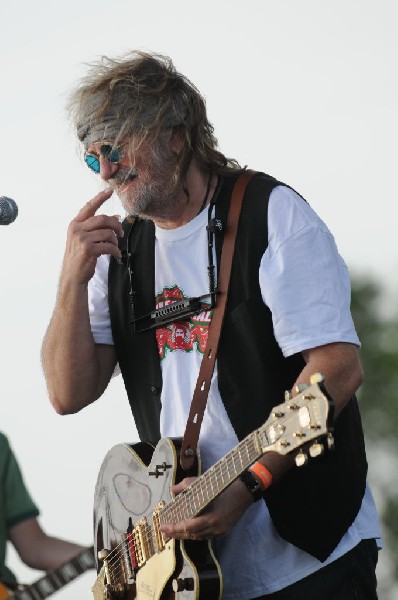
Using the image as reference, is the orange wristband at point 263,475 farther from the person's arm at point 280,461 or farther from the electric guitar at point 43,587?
the electric guitar at point 43,587

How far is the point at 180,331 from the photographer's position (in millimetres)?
4223

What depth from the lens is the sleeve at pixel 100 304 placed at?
4.57 meters

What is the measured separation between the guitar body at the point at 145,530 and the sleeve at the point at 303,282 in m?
0.54

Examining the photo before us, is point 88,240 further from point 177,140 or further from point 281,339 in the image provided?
point 281,339

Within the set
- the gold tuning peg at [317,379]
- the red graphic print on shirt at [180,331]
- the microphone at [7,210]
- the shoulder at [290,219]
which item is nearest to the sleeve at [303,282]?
the shoulder at [290,219]

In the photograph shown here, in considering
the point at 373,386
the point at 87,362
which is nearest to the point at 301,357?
the point at 87,362

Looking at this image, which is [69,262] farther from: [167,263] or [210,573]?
[210,573]

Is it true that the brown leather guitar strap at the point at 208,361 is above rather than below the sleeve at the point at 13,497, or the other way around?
above

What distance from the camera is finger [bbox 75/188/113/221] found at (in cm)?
427

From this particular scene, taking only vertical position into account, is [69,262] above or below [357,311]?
above

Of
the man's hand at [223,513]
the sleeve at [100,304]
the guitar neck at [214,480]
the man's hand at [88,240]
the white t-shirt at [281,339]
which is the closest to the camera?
the guitar neck at [214,480]

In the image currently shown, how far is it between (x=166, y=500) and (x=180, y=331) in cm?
55

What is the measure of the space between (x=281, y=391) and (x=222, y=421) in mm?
219

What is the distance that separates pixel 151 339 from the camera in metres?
4.33
